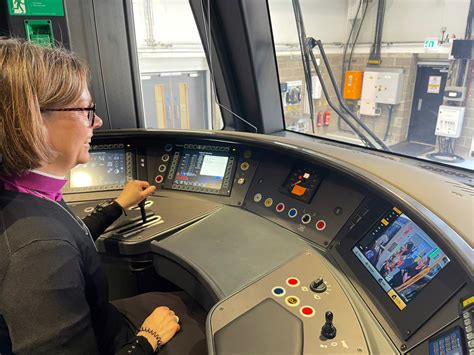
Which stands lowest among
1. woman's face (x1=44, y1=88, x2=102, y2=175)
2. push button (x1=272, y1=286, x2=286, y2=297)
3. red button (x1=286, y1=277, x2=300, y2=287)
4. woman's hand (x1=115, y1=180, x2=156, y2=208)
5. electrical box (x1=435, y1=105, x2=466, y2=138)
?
push button (x1=272, y1=286, x2=286, y2=297)

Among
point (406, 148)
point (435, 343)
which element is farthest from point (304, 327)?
point (406, 148)

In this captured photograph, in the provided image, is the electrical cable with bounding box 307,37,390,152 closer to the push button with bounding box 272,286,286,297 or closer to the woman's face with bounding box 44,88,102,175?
the push button with bounding box 272,286,286,297

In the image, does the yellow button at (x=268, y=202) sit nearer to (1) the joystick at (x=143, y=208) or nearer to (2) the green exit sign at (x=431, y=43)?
(1) the joystick at (x=143, y=208)

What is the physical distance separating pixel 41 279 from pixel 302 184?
987 mm

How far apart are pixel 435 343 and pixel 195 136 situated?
4.18 feet

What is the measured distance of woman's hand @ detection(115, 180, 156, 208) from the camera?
55.6 inches

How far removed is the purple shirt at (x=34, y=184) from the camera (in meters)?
0.79

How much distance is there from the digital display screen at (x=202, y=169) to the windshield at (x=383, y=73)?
0.65 metres

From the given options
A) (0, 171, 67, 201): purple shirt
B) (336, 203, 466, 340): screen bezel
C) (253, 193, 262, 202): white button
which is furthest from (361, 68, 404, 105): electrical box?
(0, 171, 67, 201): purple shirt

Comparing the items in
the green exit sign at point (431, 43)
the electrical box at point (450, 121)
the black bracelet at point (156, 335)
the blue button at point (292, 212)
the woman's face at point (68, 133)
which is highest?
the green exit sign at point (431, 43)

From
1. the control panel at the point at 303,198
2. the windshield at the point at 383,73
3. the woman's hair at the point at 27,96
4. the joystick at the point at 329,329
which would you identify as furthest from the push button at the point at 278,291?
the windshield at the point at 383,73

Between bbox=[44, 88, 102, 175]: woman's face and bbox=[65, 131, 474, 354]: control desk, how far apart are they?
524 millimetres

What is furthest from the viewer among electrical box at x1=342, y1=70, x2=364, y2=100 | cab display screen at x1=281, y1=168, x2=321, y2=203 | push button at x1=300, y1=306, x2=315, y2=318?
electrical box at x1=342, y1=70, x2=364, y2=100

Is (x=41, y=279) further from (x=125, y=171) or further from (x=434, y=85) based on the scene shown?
(x=434, y=85)
